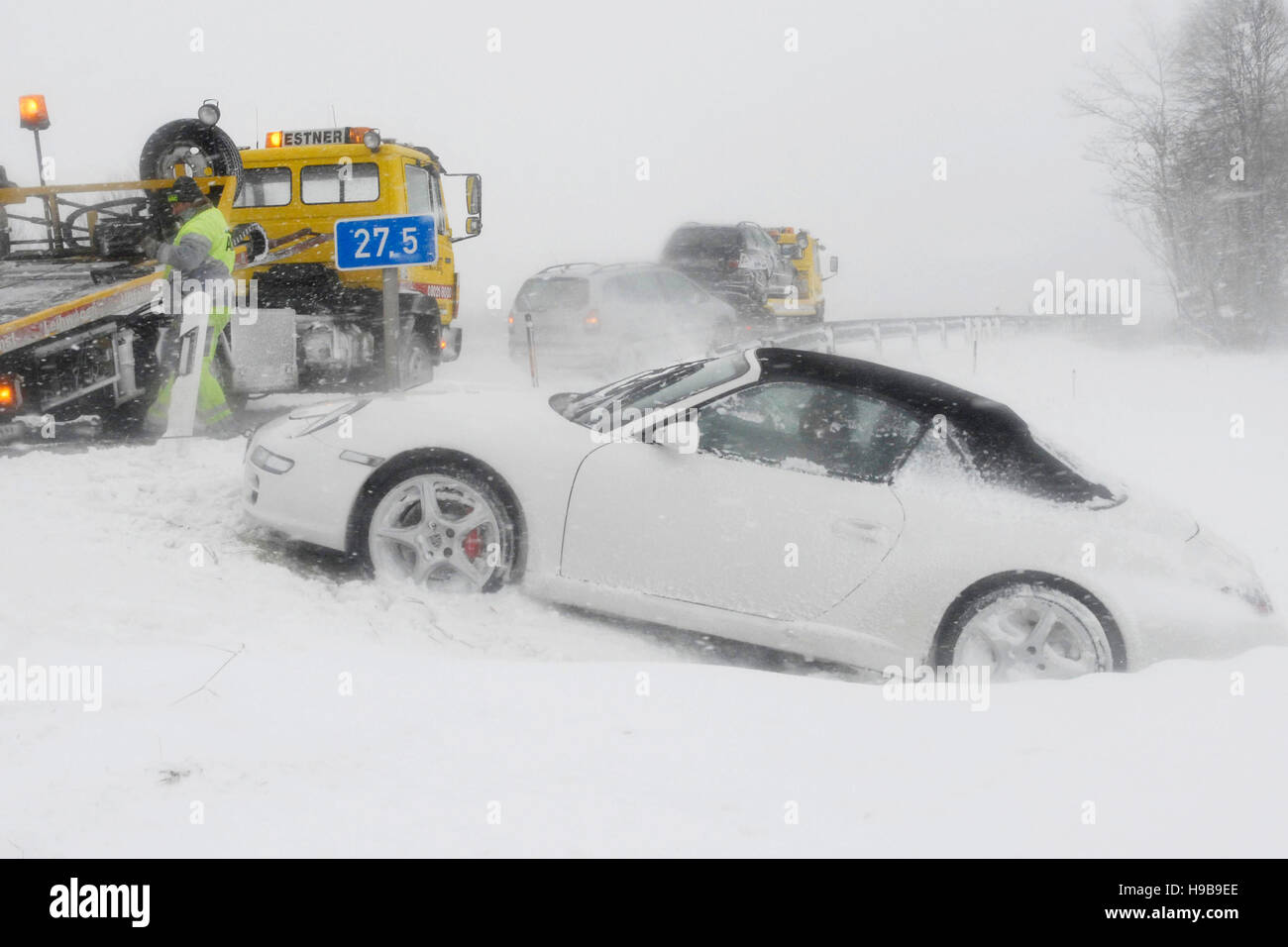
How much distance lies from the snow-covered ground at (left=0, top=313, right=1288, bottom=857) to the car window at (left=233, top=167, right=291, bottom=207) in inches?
272

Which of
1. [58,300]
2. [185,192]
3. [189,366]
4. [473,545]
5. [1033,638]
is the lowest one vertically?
[1033,638]

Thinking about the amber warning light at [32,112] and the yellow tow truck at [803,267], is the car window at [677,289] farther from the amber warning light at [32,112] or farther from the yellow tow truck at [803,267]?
the amber warning light at [32,112]

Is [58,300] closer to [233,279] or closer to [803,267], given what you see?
[233,279]

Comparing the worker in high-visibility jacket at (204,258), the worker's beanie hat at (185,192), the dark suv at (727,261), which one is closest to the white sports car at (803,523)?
the worker in high-visibility jacket at (204,258)

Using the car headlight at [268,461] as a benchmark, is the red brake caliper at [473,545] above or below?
below

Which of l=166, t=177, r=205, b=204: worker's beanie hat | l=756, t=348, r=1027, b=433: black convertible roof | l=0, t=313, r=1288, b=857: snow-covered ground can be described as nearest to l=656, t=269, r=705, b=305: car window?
l=166, t=177, r=205, b=204: worker's beanie hat

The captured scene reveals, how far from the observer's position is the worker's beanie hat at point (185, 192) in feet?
25.0

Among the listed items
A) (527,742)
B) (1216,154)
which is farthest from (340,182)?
(1216,154)

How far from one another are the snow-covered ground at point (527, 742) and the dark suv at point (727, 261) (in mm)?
13859

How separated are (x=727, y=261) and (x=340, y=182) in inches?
334

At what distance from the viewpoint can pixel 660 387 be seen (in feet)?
16.5

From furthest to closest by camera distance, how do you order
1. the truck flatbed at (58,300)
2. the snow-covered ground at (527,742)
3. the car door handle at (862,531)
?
the truck flatbed at (58,300), the car door handle at (862,531), the snow-covered ground at (527,742)
